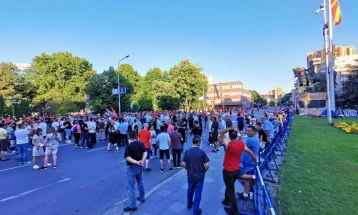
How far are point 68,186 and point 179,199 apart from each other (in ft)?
12.4

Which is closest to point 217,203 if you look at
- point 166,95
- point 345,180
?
point 345,180

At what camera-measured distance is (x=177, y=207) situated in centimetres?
479

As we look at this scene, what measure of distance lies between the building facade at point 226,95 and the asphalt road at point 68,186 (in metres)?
88.9

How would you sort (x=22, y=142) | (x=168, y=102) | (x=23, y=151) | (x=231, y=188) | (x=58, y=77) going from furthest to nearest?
(x=58, y=77) → (x=168, y=102) → (x=23, y=151) → (x=22, y=142) → (x=231, y=188)

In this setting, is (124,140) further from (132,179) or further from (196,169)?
(196,169)

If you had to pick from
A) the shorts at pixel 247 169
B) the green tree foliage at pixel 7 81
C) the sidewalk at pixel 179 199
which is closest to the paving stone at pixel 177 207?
the sidewalk at pixel 179 199

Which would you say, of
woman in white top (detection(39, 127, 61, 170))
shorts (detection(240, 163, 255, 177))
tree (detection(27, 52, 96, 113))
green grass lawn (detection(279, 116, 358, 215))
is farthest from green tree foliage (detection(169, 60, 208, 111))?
shorts (detection(240, 163, 255, 177))

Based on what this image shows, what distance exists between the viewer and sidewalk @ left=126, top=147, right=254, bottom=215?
461 cm

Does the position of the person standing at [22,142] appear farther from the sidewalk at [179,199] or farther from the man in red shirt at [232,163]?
the man in red shirt at [232,163]

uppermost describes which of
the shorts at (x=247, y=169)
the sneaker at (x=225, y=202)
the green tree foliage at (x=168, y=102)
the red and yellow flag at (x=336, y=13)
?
the red and yellow flag at (x=336, y=13)

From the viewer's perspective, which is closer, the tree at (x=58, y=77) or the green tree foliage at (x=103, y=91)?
the green tree foliage at (x=103, y=91)

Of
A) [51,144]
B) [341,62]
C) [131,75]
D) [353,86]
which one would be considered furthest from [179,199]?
[341,62]

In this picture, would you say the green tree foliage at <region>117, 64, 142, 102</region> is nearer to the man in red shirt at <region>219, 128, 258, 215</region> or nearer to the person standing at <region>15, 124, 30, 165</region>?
the person standing at <region>15, 124, 30, 165</region>

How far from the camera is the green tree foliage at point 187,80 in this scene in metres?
47.2
